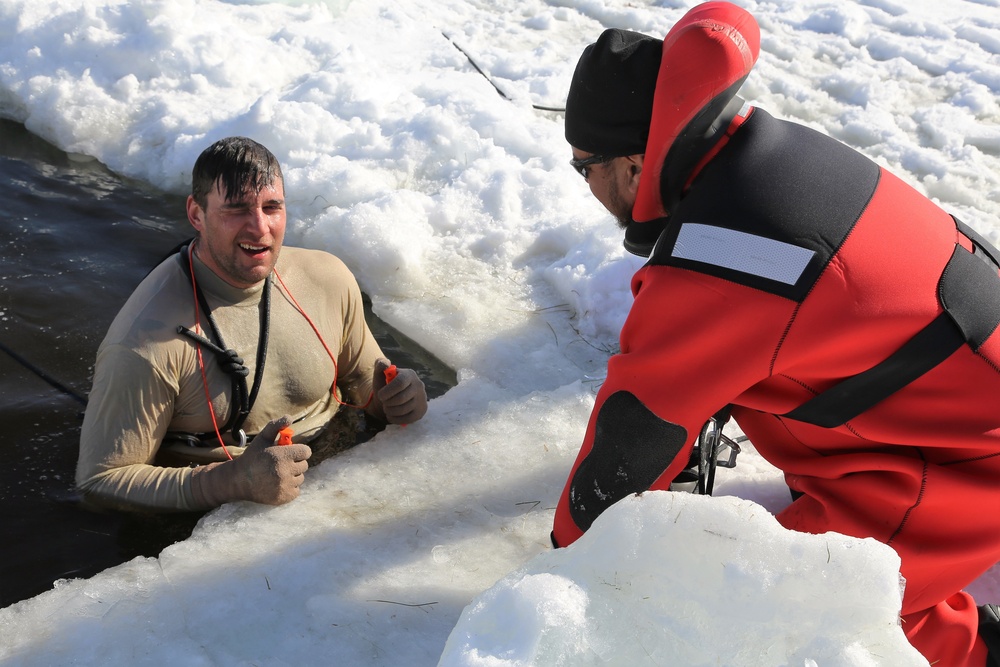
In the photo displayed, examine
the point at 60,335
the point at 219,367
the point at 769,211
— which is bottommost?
the point at 60,335

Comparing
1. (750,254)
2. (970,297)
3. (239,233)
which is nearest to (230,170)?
(239,233)

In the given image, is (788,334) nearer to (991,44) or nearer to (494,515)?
(494,515)

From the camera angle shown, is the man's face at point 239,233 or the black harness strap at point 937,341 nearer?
the black harness strap at point 937,341

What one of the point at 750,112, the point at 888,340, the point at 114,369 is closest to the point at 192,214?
the point at 114,369

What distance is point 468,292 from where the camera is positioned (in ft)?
16.2

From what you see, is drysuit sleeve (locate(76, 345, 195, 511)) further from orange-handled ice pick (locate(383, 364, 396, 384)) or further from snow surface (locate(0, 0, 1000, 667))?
orange-handled ice pick (locate(383, 364, 396, 384))

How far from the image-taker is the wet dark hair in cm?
331

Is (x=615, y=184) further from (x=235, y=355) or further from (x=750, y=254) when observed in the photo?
(x=235, y=355)

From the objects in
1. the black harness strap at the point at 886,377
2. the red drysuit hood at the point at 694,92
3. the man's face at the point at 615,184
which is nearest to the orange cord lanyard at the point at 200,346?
the man's face at the point at 615,184

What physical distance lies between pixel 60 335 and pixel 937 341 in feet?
13.1

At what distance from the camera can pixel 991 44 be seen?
308 inches

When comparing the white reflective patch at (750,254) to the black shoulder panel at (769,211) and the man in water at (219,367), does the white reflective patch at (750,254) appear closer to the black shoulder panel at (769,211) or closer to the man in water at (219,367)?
the black shoulder panel at (769,211)

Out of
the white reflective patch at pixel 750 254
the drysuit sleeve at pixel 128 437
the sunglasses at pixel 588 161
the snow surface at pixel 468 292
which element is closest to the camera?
the snow surface at pixel 468 292

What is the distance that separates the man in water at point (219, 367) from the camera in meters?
3.20
